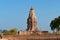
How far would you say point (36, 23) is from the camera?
185 ft

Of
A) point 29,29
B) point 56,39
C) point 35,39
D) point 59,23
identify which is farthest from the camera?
point 59,23

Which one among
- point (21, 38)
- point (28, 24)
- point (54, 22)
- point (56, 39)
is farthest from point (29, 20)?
point (56, 39)

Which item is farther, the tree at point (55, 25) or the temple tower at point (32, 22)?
the tree at point (55, 25)

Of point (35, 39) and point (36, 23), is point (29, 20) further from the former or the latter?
point (35, 39)

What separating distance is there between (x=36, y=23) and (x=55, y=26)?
8.89m

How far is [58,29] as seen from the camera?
210ft

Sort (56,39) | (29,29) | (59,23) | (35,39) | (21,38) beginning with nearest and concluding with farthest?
(56,39) < (35,39) < (21,38) < (29,29) < (59,23)

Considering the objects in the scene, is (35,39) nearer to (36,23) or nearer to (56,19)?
(36,23)

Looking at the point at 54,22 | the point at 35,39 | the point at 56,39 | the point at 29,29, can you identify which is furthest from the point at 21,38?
the point at 54,22

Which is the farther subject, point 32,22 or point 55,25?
point 55,25

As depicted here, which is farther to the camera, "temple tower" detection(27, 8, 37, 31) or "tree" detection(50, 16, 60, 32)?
"tree" detection(50, 16, 60, 32)

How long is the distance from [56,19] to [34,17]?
1071 cm

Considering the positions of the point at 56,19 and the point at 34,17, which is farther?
the point at 56,19

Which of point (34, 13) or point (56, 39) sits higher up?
point (34, 13)
